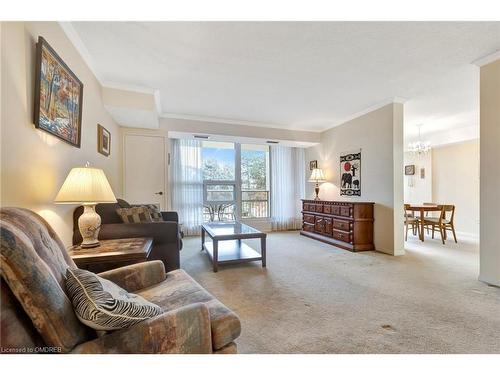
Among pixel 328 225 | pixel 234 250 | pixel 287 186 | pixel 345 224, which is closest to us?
pixel 234 250

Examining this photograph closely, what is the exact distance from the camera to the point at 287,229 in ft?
19.5

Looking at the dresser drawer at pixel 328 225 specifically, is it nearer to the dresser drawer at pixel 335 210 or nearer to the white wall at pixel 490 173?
the dresser drawer at pixel 335 210

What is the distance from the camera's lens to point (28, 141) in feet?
4.69

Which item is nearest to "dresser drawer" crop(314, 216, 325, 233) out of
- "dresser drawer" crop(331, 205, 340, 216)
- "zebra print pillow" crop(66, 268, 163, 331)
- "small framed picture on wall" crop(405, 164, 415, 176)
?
"dresser drawer" crop(331, 205, 340, 216)

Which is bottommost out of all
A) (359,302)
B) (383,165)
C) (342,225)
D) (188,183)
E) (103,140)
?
(359,302)

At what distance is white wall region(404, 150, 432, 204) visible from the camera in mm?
5914

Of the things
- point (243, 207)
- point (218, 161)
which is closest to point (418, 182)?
point (243, 207)

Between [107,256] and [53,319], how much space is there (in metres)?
0.91

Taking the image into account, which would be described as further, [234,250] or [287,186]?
[287,186]

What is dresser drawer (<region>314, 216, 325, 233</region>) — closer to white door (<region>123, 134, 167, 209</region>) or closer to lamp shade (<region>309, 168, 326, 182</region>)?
lamp shade (<region>309, 168, 326, 182</region>)

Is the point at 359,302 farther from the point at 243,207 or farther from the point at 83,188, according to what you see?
the point at 243,207

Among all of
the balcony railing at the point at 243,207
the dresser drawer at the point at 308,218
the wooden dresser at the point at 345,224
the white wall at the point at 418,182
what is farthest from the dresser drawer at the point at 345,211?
the white wall at the point at 418,182
